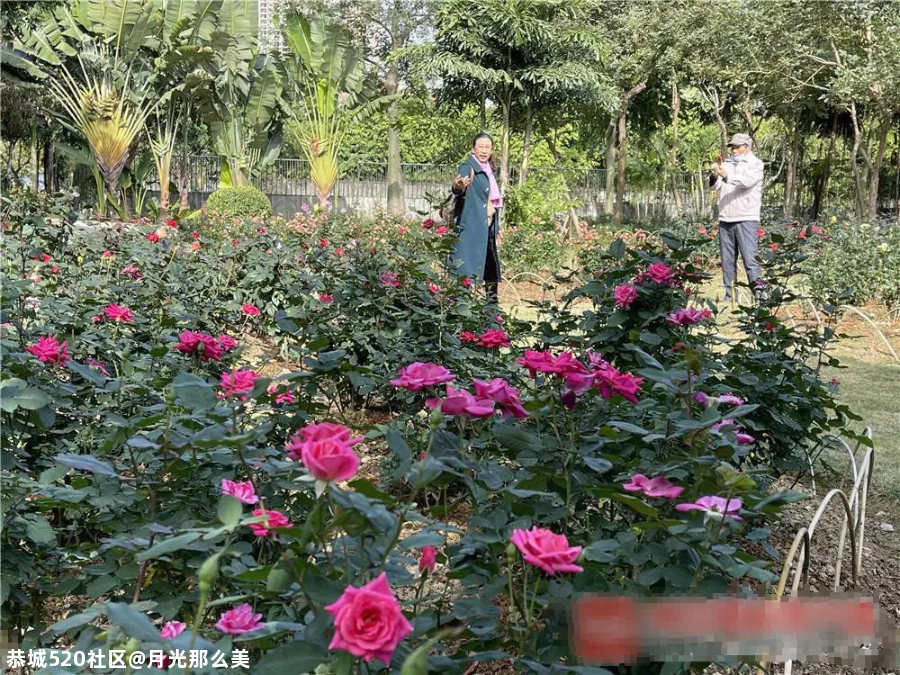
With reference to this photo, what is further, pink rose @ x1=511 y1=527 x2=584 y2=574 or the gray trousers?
the gray trousers

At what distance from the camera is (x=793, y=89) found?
1875cm

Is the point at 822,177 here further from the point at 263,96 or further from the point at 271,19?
the point at 271,19

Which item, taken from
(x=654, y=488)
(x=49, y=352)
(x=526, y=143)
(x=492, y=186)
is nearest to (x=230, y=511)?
(x=654, y=488)

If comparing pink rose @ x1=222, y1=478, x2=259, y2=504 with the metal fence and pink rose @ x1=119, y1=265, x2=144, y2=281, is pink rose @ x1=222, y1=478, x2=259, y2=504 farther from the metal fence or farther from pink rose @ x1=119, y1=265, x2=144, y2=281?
the metal fence

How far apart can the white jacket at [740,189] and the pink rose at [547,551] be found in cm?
747

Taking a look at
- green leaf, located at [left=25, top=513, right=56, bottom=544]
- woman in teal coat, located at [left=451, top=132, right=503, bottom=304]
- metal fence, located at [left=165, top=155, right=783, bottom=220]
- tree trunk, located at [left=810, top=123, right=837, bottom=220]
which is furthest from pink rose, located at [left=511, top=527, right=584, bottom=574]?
tree trunk, located at [left=810, top=123, right=837, bottom=220]

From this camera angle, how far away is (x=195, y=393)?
136 centimetres

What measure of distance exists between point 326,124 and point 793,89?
9.91 m

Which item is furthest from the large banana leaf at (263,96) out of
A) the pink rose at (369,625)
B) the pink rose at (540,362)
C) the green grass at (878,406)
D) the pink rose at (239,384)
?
the pink rose at (369,625)

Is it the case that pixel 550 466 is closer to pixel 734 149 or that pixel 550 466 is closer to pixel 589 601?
pixel 589 601

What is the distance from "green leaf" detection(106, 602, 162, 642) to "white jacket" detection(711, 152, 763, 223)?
768cm

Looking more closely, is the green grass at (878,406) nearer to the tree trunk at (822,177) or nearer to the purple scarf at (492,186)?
the purple scarf at (492,186)

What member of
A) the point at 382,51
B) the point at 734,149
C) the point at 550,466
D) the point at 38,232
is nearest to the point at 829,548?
the point at 550,466

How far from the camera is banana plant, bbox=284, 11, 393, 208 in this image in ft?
58.4
